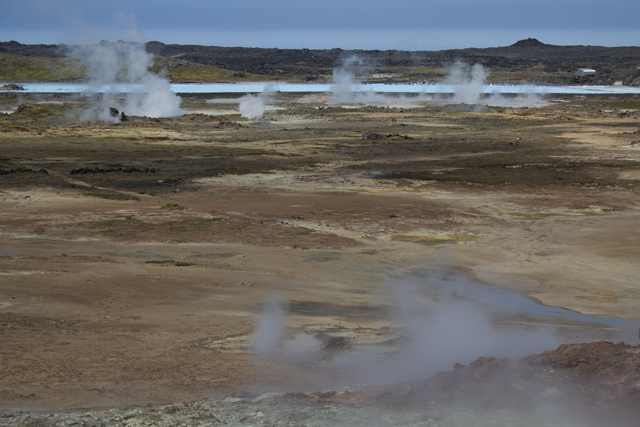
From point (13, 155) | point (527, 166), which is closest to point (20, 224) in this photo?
point (13, 155)

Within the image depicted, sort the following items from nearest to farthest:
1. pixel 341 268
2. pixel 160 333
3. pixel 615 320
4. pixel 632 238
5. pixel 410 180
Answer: pixel 160 333 < pixel 615 320 < pixel 341 268 < pixel 632 238 < pixel 410 180

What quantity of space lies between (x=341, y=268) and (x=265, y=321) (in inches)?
209

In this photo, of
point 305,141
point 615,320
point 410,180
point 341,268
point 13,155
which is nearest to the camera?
point 615,320

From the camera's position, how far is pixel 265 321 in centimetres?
1422

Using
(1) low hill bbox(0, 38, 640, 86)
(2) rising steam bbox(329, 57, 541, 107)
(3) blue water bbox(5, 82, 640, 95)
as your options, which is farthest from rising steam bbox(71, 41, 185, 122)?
(2) rising steam bbox(329, 57, 541, 107)

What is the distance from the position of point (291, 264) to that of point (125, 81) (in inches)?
3557

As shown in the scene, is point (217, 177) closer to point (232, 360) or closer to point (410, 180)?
point (410, 180)

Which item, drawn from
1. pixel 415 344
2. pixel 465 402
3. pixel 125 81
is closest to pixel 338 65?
pixel 125 81

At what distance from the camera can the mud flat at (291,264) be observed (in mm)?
11961

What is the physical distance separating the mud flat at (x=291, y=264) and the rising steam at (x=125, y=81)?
33.7 metres

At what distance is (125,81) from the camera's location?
10381 centimetres

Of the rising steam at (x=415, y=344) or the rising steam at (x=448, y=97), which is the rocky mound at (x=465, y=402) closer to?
the rising steam at (x=415, y=344)

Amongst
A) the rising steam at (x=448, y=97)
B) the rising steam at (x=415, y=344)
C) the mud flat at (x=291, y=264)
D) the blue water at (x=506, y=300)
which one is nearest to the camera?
the rising steam at (x=415, y=344)

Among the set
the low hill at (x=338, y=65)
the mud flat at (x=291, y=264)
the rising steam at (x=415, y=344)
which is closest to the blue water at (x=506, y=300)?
the mud flat at (x=291, y=264)
